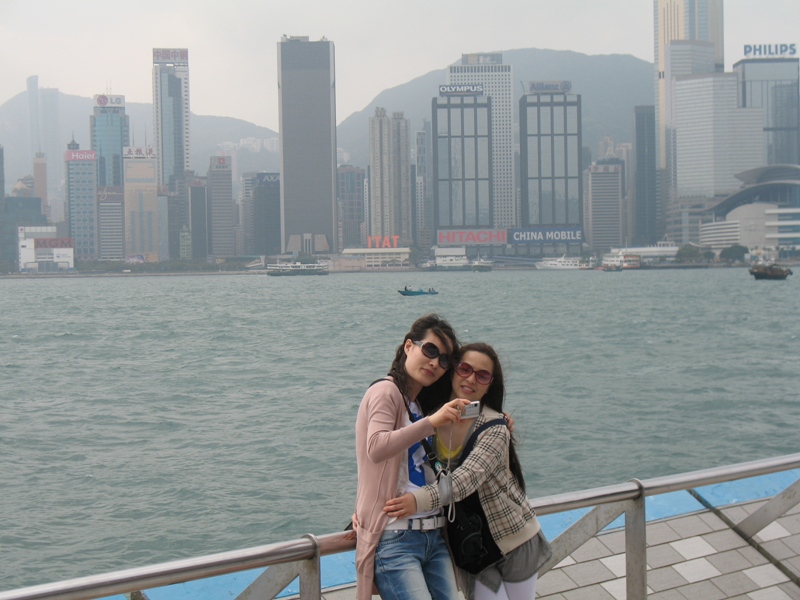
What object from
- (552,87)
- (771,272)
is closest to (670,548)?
(771,272)

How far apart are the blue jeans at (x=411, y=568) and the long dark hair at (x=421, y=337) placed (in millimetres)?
304

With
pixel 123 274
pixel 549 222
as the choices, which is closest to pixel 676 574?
pixel 123 274

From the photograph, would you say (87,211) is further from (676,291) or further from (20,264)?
(676,291)

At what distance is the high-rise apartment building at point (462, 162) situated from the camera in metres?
122

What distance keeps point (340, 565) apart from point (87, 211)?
13407 cm

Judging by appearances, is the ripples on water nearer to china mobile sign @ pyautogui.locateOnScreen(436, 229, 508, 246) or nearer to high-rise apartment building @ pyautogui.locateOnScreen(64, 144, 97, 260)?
china mobile sign @ pyautogui.locateOnScreen(436, 229, 508, 246)

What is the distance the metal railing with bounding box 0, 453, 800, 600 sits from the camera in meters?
1.58

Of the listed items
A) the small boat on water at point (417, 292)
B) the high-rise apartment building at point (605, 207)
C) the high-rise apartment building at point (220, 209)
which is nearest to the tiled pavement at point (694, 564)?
the small boat on water at point (417, 292)

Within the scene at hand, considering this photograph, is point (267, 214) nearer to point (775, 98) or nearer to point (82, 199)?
point (82, 199)

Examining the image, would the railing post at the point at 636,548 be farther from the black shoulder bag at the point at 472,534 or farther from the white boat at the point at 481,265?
the white boat at the point at 481,265

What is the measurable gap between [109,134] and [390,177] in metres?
46.8

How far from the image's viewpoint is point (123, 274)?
111875 millimetres

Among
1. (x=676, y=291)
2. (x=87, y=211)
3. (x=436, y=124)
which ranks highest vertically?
(x=436, y=124)

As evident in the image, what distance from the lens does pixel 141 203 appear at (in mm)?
126250
